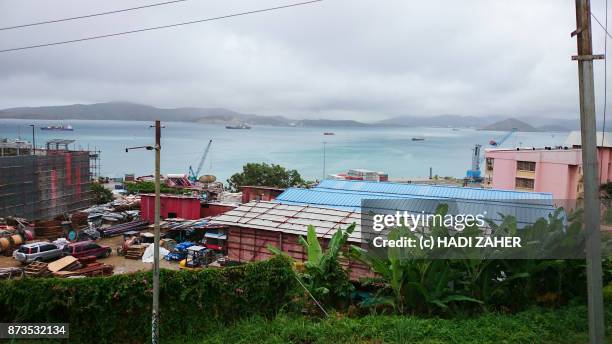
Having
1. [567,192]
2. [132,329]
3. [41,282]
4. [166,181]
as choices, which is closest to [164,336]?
[132,329]

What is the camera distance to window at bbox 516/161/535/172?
86.9 ft

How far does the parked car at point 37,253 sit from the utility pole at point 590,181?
14.6 m

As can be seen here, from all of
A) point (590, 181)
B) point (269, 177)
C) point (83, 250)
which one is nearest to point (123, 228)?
point (83, 250)

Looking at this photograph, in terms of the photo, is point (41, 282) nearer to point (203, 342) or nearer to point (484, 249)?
point (203, 342)

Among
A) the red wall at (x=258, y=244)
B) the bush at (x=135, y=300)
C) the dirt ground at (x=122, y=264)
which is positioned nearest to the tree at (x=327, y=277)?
the bush at (x=135, y=300)

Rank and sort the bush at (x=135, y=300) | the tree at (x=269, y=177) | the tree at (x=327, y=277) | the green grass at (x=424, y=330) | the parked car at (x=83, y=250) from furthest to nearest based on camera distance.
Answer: the tree at (x=269, y=177)
the parked car at (x=83, y=250)
the tree at (x=327, y=277)
the bush at (x=135, y=300)
the green grass at (x=424, y=330)

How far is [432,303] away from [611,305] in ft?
6.96

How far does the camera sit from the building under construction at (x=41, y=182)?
64.1 ft

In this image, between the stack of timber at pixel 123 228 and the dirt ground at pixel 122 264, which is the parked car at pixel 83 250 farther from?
the stack of timber at pixel 123 228

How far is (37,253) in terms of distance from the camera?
13695 mm

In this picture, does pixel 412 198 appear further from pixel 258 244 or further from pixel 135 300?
pixel 135 300

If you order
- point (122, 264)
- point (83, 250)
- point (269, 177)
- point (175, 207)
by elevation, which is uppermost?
point (269, 177)

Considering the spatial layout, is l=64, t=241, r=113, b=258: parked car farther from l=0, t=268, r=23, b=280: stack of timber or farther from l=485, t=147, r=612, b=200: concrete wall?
l=485, t=147, r=612, b=200: concrete wall

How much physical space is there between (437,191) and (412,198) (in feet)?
9.28
